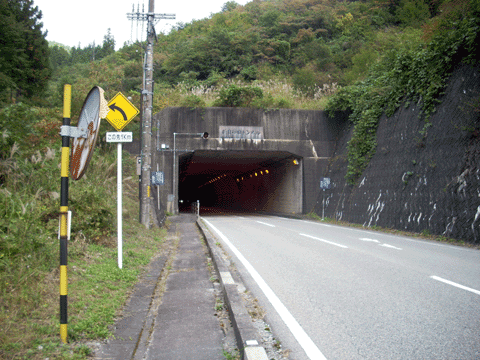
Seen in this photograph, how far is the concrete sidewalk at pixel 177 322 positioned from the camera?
3.84 meters

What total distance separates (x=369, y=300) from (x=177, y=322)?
2658mm

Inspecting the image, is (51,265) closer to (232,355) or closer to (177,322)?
(177,322)

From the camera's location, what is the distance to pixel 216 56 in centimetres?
5053

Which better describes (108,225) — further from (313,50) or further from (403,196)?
(313,50)

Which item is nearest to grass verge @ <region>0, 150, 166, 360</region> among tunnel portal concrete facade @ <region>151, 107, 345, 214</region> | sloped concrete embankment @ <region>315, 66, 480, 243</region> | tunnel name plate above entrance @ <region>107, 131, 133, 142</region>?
tunnel name plate above entrance @ <region>107, 131, 133, 142</region>

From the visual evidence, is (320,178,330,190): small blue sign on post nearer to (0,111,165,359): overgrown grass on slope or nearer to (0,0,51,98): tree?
(0,111,165,359): overgrown grass on slope

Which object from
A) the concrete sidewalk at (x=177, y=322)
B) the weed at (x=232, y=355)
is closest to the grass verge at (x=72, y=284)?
the concrete sidewalk at (x=177, y=322)

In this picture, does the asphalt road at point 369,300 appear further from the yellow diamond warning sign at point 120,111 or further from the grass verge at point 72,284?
the yellow diamond warning sign at point 120,111

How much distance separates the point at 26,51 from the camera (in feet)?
123

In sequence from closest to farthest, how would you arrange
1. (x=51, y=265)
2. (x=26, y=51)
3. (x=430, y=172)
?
(x=51, y=265) < (x=430, y=172) < (x=26, y=51)

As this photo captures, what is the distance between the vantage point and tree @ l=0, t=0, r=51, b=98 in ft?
85.6

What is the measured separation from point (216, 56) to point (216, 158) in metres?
22.0

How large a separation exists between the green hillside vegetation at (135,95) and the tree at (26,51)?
0.51 ft

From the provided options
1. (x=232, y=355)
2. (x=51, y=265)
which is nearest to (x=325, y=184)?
(x=51, y=265)
